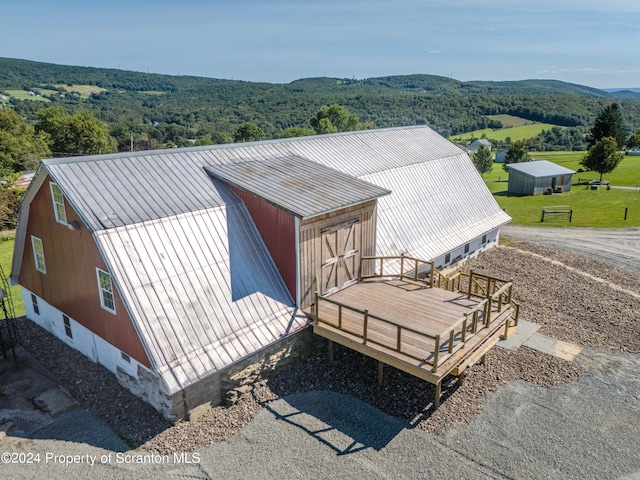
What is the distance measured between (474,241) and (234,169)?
14693 millimetres

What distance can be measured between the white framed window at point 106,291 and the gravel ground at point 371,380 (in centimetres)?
260

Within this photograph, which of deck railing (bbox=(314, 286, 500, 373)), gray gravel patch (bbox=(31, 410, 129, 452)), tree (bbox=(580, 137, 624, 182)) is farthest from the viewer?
tree (bbox=(580, 137, 624, 182))

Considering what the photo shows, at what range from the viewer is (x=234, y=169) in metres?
16.8

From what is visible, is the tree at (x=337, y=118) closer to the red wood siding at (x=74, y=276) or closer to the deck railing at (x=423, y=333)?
the red wood siding at (x=74, y=276)

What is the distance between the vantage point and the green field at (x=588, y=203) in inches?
1404

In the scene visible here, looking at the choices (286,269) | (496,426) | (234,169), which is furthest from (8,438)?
(496,426)

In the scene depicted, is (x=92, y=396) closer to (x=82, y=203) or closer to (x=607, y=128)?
(x=82, y=203)

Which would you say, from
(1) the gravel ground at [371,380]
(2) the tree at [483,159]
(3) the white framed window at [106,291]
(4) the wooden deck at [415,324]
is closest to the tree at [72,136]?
(2) the tree at [483,159]

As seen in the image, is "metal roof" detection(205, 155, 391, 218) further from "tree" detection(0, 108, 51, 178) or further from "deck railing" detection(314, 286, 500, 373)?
"tree" detection(0, 108, 51, 178)

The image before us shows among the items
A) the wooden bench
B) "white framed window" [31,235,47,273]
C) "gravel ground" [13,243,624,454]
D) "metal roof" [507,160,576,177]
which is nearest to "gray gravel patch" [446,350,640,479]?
"gravel ground" [13,243,624,454]

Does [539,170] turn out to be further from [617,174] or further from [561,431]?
[561,431]

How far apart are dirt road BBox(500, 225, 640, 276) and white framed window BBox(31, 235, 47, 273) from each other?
27.3 metres

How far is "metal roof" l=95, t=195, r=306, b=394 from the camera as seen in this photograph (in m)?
11.9

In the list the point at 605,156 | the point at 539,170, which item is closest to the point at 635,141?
the point at 605,156
